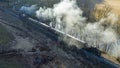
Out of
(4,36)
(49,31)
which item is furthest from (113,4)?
(4,36)

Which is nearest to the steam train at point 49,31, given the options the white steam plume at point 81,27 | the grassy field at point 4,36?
the white steam plume at point 81,27

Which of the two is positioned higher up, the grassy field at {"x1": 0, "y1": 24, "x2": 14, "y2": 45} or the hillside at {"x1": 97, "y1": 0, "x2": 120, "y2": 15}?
the hillside at {"x1": 97, "y1": 0, "x2": 120, "y2": 15}

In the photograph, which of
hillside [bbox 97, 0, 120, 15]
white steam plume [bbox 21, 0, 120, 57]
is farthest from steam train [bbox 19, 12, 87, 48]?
hillside [bbox 97, 0, 120, 15]

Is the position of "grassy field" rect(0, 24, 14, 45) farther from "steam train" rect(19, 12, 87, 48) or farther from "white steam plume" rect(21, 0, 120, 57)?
"white steam plume" rect(21, 0, 120, 57)

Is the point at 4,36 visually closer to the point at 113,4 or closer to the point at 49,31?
the point at 49,31

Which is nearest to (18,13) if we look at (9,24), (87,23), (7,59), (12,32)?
(9,24)

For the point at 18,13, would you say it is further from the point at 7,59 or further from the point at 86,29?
the point at 7,59

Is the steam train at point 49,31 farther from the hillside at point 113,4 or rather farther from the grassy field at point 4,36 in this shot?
the hillside at point 113,4

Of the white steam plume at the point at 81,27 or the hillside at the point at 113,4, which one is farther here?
the hillside at the point at 113,4
